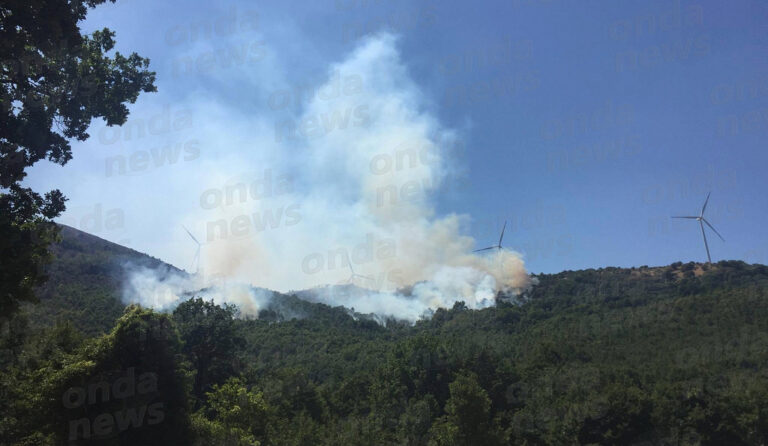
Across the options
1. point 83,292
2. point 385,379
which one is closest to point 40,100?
point 385,379

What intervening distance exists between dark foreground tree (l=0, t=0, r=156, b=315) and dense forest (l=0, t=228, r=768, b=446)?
4016 millimetres

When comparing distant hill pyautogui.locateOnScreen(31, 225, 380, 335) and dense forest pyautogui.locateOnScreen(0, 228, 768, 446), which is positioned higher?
distant hill pyautogui.locateOnScreen(31, 225, 380, 335)

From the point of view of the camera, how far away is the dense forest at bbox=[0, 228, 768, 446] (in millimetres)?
30328

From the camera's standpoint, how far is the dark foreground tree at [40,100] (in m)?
17.7

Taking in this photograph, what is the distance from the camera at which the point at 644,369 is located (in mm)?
92500

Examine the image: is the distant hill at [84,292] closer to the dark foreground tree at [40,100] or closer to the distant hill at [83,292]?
the distant hill at [83,292]

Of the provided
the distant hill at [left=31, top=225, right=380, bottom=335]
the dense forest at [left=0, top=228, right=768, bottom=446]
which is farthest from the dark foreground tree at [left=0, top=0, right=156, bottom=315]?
the distant hill at [left=31, top=225, right=380, bottom=335]

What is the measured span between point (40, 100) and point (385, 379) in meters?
68.6

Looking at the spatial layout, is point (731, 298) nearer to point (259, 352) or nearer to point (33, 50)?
point (259, 352)

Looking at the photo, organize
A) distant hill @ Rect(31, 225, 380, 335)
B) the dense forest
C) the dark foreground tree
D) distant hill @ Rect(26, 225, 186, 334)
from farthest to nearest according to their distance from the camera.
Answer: distant hill @ Rect(26, 225, 186, 334), distant hill @ Rect(31, 225, 380, 335), the dense forest, the dark foreground tree

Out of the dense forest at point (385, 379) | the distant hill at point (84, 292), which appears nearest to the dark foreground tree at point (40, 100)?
the dense forest at point (385, 379)

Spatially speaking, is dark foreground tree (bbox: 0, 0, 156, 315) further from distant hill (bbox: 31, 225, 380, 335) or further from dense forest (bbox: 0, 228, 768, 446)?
distant hill (bbox: 31, 225, 380, 335)

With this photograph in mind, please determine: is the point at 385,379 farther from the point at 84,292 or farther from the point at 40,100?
the point at 84,292

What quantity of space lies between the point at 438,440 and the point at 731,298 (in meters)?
119
